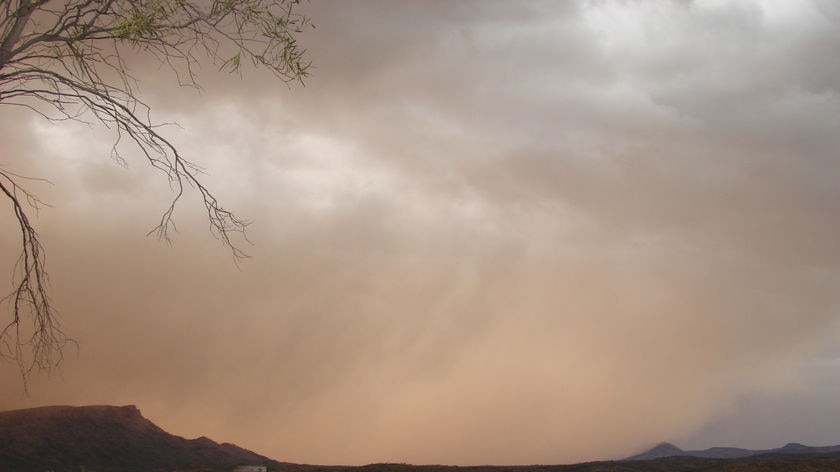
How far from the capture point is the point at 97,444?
109812 mm

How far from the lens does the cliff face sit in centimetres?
9956

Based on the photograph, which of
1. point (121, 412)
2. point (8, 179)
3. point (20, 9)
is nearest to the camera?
point (20, 9)

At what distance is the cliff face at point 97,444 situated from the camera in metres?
99.6

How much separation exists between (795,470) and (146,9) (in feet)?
102

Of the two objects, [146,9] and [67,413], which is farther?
[67,413]

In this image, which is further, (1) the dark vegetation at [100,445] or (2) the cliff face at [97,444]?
(2) the cliff face at [97,444]

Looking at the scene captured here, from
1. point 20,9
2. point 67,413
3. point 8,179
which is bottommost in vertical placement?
point 8,179

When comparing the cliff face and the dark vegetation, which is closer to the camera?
the dark vegetation

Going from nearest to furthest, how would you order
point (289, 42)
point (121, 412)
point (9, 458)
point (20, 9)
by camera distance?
point (20, 9), point (289, 42), point (9, 458), point (121, 412)

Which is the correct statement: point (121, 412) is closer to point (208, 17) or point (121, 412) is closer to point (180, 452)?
point (180, 452)

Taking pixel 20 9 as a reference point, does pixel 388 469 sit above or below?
below

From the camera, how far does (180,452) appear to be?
→ 118500 millimetres

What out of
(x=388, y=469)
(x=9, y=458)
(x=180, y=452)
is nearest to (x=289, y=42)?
(x=388, y=469)

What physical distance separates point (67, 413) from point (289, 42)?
123123 millimetres
